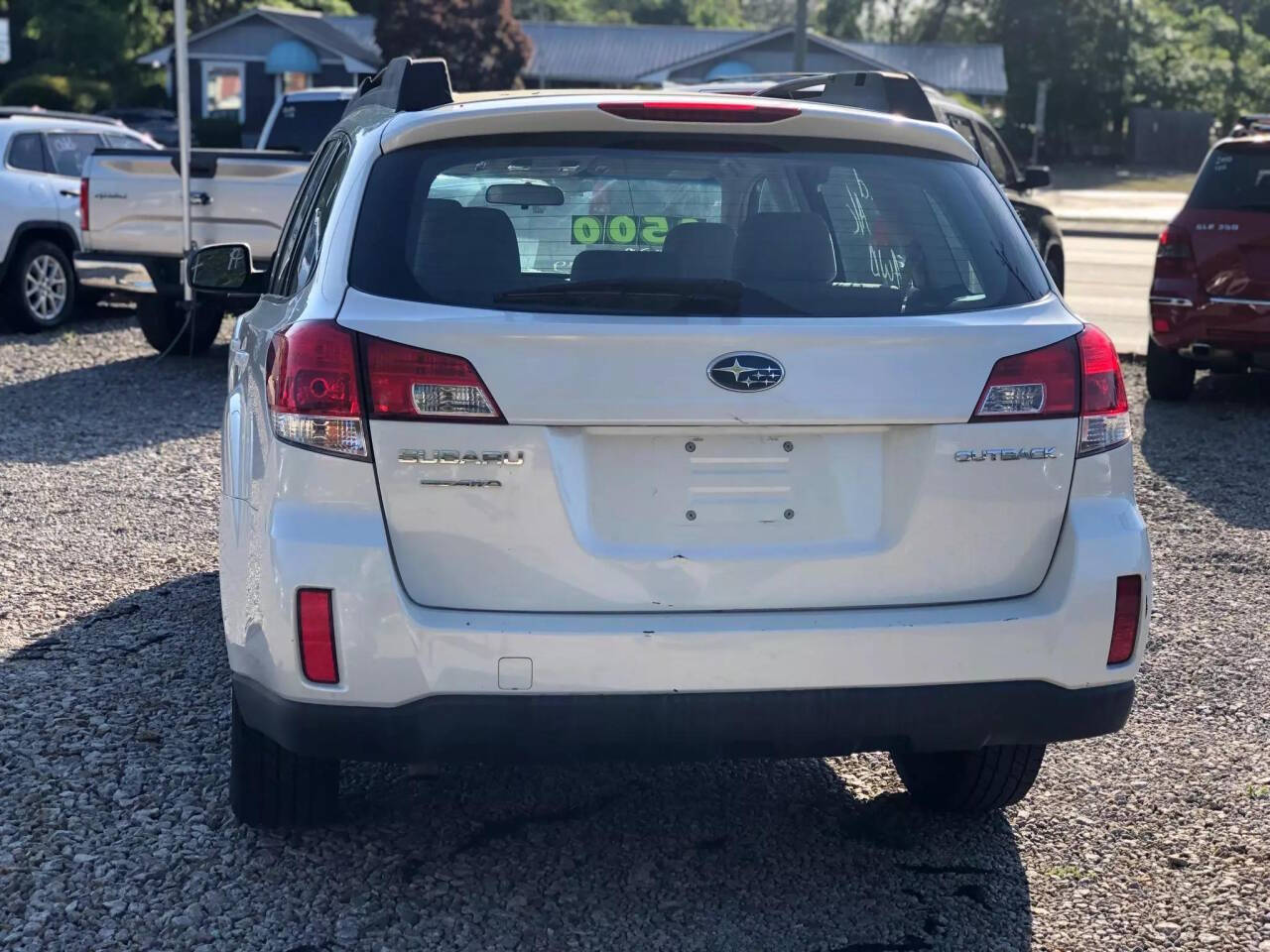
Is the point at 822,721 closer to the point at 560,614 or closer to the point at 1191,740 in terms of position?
the point at 560,614

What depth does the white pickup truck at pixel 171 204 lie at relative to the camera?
1175 cm

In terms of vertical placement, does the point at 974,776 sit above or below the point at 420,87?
below

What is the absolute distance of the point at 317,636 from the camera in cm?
335

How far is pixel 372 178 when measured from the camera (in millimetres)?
3539

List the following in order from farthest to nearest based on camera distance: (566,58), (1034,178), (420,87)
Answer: (566,58)
(1034,178)
(420,87)

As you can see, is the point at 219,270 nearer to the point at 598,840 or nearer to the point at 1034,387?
the point at 598,840

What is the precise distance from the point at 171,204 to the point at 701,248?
9128mm

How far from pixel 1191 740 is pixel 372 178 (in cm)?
293

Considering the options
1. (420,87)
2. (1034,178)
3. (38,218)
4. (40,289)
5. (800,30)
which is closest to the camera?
(420,87)

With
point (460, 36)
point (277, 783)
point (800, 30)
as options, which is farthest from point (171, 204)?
point (460, 36)

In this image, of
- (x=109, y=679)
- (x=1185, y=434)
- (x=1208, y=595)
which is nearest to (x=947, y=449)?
(x=109, y=679)

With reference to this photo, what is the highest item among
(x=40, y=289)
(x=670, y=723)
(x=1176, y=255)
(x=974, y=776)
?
(x=1176, y=255)

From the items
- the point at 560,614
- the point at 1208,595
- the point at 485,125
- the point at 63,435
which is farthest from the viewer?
the point at 63,435

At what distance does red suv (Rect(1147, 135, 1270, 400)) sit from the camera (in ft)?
33.8
